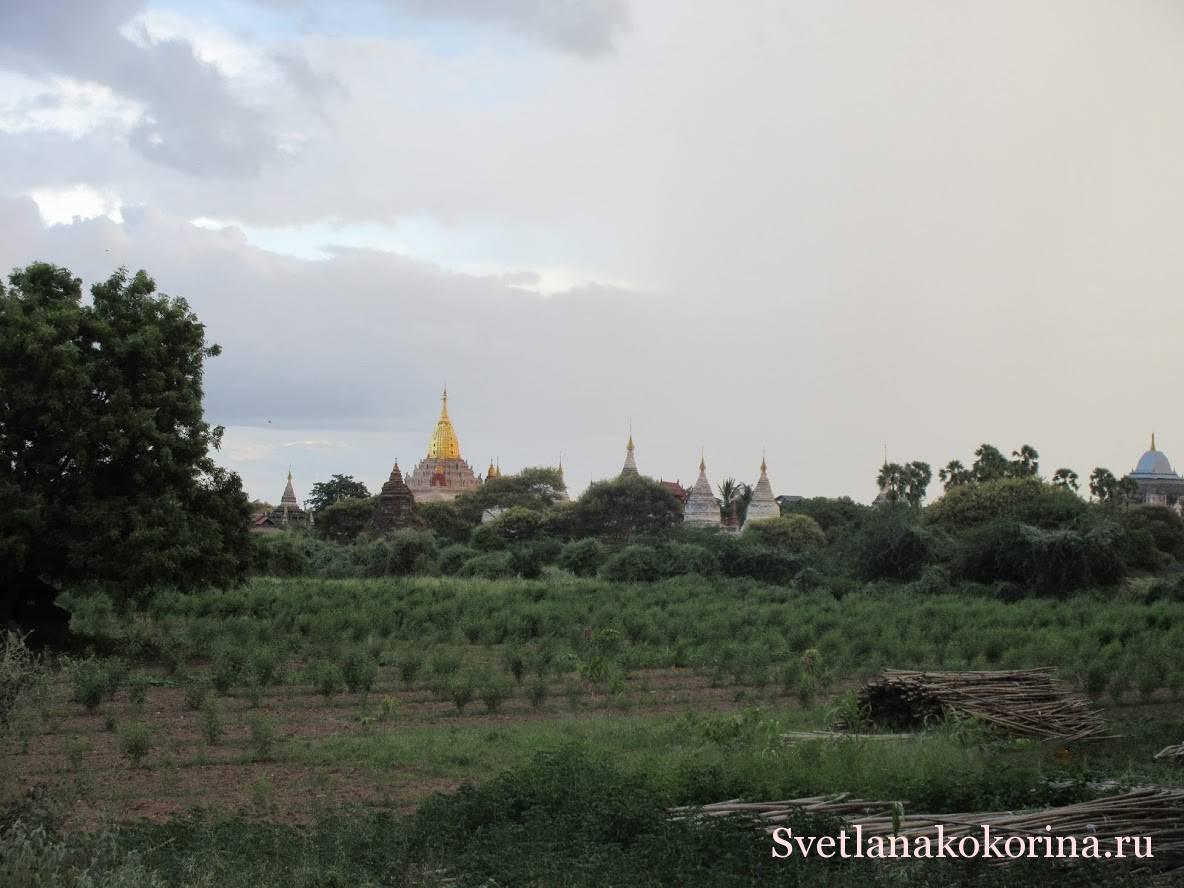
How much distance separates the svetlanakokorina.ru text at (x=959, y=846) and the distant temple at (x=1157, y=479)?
365ft

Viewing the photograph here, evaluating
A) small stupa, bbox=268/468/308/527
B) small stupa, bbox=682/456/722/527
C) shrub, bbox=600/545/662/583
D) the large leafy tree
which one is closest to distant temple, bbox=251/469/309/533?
small stupa, bbox=268/468/308/527

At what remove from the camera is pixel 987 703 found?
43.3 ft

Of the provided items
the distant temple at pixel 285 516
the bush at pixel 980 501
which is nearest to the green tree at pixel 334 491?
the distant temple at pixel 285 516

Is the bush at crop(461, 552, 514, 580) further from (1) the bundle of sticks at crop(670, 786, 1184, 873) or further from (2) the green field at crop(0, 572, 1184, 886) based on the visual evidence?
(1) the bundle of sticks at crop(670, 786, 1184, 873)

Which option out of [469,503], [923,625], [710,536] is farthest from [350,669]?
[469,503]

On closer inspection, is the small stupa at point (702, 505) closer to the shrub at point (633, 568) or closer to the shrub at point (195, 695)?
the shrub at point (633, 568)

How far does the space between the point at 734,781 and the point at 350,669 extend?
758cm

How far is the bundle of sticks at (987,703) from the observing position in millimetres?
13031

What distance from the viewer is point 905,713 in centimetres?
→ 1339

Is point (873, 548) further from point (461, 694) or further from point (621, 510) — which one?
point (621, 510)

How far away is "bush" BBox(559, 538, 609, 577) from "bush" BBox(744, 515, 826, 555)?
21830 millimetres

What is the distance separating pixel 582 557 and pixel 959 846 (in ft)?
113

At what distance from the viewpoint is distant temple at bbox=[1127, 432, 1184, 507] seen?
115294 mm

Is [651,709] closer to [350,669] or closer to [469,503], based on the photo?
[350,669]
